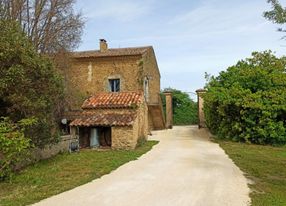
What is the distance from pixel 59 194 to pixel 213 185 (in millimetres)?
4239

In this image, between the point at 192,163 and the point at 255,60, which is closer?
the point at 192,163

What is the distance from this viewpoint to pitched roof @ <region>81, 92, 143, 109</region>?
21.1 meters

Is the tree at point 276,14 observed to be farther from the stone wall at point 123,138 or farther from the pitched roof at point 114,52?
the pitched roof at point 114,52

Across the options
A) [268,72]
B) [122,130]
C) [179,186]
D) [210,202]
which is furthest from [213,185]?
[268,72]

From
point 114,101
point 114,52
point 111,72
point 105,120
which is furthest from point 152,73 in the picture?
point 105,120

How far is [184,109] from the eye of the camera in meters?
42.8

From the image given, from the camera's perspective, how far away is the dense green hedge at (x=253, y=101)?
2214cm

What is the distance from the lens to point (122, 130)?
19469mm

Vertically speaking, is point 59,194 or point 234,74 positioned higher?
point 234,74

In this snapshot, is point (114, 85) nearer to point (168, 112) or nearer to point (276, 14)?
point (168, 112)

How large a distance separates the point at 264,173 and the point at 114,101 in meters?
11.1

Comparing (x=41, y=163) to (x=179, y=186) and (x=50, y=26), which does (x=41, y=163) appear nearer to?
(x=179, y=186)

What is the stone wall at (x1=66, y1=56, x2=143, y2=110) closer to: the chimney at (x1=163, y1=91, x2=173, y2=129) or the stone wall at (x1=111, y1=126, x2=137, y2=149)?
the chimney at (x1=163, y1=91, x2=173, y2=129)

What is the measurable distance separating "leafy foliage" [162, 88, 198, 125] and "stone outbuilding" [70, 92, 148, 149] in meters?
19.4
